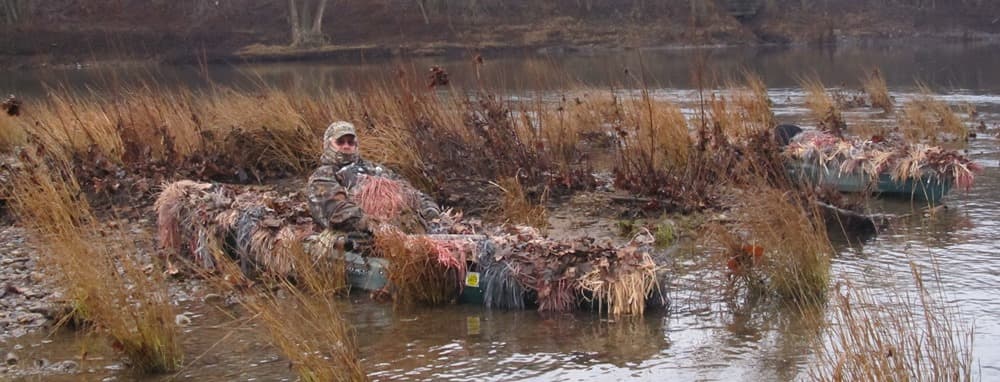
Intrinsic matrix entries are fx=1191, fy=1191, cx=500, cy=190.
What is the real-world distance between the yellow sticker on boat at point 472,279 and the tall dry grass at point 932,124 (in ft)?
34.4

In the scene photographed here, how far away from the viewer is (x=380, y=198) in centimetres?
987

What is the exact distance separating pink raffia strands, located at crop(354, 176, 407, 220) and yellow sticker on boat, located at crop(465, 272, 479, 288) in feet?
3.57

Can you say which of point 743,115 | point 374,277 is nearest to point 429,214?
point 374,277

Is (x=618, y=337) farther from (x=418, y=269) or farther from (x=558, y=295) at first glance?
(x=418, y=269)

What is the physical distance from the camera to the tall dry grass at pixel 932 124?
1798 centimetres

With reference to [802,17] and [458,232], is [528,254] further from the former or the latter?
[802,17]

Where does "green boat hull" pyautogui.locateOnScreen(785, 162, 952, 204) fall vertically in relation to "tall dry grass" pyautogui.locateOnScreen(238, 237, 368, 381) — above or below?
below

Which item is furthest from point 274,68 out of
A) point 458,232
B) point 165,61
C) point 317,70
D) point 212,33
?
point 458,232

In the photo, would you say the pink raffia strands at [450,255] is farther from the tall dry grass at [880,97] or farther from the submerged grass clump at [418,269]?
the tall dry grass at [880,97]

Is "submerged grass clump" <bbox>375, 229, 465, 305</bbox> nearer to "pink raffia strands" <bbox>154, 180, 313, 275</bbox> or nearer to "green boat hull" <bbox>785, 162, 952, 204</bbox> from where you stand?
"pink raffia strands" <bbox>154, 180, 313, 275</bbox>

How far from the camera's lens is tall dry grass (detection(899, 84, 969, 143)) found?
18.0 m

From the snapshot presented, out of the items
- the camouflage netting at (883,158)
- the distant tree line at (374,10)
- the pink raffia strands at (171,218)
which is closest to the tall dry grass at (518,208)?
the pink raffia strands at (171,218)

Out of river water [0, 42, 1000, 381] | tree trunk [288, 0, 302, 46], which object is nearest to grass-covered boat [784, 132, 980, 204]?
river water [0, 42, 1000, 381]

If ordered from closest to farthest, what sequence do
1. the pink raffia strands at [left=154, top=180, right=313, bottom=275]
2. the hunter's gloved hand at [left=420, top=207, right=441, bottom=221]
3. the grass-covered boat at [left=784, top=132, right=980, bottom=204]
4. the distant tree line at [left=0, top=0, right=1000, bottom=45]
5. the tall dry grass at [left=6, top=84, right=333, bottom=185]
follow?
the pink raffia strands at [left=154, top=180, right=313, bottom=275] < the hunter's gloved hand at [left=420, top=207, right=441, bottom=221] < the grass-covered boat at [left=784, top=132, right=980, bottom=204] < the tall dry grass at [left=6, top=84, right=333, bottom=185] < the distant tree line at [left=0, top=0, right=1000, bottom=45]
